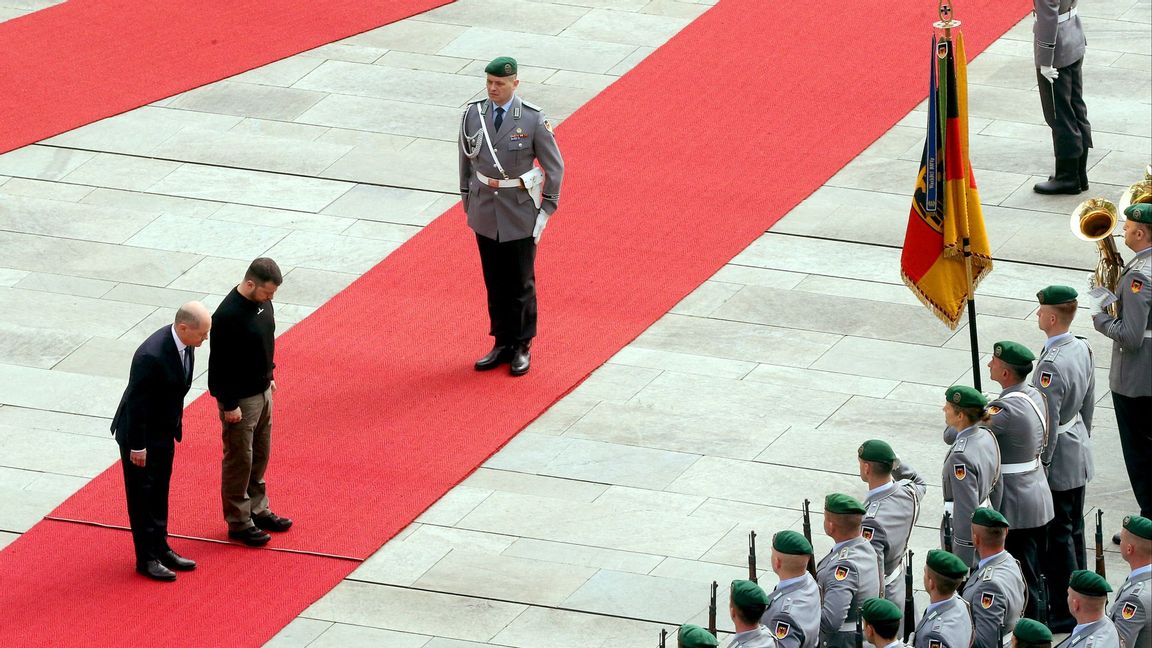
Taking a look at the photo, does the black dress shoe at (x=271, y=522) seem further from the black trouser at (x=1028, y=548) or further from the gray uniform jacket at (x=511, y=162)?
the black trouser at (x=1028, y=548)

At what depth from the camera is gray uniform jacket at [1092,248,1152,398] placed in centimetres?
1036

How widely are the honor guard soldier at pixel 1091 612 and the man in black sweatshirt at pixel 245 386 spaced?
4224 mm

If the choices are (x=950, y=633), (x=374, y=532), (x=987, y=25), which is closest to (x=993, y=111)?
(x=987, y=25)

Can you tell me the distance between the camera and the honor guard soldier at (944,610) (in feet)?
27.1

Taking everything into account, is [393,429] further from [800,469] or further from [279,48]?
[279,48]

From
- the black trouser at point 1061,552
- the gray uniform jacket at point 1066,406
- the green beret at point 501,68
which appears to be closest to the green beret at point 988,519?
the gray uniform jacket at point 1066,406

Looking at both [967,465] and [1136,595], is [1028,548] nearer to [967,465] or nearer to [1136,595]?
[967,465]

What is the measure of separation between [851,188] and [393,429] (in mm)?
4711

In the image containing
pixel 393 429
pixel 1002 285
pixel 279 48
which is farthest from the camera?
pixel 279 48

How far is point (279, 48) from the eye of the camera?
17.5 meters

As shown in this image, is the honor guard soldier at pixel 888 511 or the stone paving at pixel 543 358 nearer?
the honor guard soldier at pixel 888 511

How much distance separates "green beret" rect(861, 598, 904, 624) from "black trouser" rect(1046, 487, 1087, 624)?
7.41 ft

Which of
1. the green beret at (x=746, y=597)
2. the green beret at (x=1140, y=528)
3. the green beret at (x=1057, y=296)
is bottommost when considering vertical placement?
the green beret at (x=1140, y=528)

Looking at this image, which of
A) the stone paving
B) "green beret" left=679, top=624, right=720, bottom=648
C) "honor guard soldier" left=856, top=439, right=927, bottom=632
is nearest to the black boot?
the stone paving
